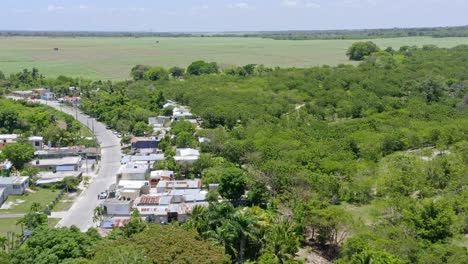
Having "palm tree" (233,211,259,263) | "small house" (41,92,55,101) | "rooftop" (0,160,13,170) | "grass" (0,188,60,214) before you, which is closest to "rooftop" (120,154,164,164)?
"grass" (0,188,60,214)

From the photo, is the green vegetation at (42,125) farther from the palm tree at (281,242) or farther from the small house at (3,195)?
the palm tree at (281,242)

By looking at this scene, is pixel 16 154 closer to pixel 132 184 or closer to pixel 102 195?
pixel 102 195

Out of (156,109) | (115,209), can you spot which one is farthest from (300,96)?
(115,209)

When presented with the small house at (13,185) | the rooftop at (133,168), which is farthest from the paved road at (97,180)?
the small house at (13,185)

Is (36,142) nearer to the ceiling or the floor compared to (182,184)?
nearer to the ceiling

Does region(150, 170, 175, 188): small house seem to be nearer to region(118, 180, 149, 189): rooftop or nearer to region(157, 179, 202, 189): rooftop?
region(118, 180, 149, 189): rooftop

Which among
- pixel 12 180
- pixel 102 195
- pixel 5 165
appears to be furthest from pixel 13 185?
pixel 102 195

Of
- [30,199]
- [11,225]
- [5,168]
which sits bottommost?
[30,199]
